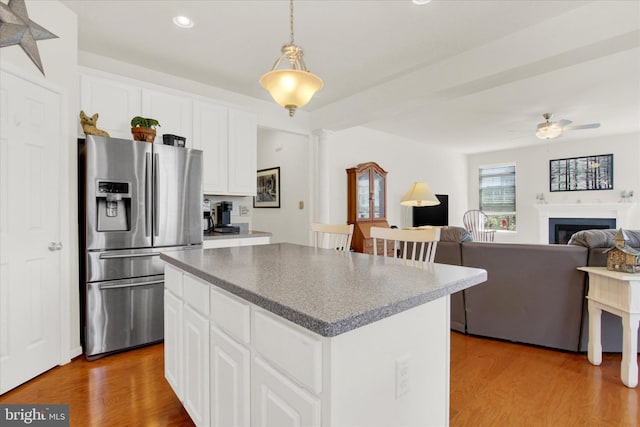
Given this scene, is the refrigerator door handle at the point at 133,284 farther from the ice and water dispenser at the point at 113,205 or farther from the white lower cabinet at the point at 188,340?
the white lower cabinet at the point at 188,340

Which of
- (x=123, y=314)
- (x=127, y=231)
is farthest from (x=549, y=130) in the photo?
(x=123, y=314)

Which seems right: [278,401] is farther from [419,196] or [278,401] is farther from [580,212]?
[580,212]

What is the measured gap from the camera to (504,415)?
179 cm

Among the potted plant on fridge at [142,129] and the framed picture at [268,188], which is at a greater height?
the potted plant on fridge at [142,129]

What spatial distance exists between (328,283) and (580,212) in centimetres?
722

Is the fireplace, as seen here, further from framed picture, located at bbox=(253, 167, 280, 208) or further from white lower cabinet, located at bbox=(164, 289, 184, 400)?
white lower cabinet, located at bbox=(164, 289, 184, 400)

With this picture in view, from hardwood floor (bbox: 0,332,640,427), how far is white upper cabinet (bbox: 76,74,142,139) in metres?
1.93

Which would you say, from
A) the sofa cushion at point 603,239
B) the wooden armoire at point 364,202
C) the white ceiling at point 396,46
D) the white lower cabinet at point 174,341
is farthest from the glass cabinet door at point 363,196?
the white lower cabinet at point 174,341

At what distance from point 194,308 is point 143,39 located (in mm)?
2473

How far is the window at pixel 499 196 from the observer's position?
24.2 ft

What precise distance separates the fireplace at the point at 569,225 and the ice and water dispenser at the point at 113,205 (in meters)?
7.59

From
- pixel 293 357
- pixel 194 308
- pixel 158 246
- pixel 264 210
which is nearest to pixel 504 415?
pixel 293 357

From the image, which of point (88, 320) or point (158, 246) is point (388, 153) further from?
point (88, 320)

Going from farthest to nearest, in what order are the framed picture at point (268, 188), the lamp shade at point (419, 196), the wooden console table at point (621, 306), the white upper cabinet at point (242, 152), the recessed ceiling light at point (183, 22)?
the framed picture at point (268, 188) → the lamp shade at point (419, 196) → the white upper cabinet at point (242, 152) → the recessed ceiling light at point (183, 22) → the wooden console table at point (621, 306)
